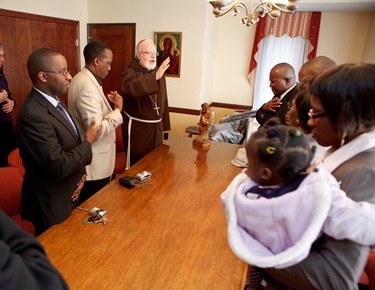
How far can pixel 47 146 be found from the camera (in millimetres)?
1272

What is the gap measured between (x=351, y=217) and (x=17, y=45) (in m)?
4.00

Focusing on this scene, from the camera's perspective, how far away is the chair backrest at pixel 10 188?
1644 mm

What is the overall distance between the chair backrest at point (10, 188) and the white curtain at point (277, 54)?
383 cm

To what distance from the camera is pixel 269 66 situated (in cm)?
443

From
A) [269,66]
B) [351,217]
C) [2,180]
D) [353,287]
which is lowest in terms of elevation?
[2,180]

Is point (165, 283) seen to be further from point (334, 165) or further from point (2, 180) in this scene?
point (2, 180)

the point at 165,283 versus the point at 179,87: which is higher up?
the point at 179,87

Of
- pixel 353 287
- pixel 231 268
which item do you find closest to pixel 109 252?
pixel 231 268

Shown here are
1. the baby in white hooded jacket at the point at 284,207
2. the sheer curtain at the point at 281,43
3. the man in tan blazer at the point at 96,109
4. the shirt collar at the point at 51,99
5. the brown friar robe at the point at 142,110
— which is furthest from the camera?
the sheer curtain at the point at 281,43

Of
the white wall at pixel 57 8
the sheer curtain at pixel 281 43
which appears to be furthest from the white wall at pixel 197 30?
the sheer curtain at pixel 281 43

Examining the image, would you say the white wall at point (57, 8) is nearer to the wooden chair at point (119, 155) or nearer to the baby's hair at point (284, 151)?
the wooden chair at point (119, 155)

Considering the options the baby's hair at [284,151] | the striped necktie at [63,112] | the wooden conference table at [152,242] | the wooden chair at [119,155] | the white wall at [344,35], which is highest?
the white wall at [344,35]

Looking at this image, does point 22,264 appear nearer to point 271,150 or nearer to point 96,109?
point 271,150

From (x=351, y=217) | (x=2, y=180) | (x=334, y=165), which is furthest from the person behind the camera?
(x=2, y=180)
